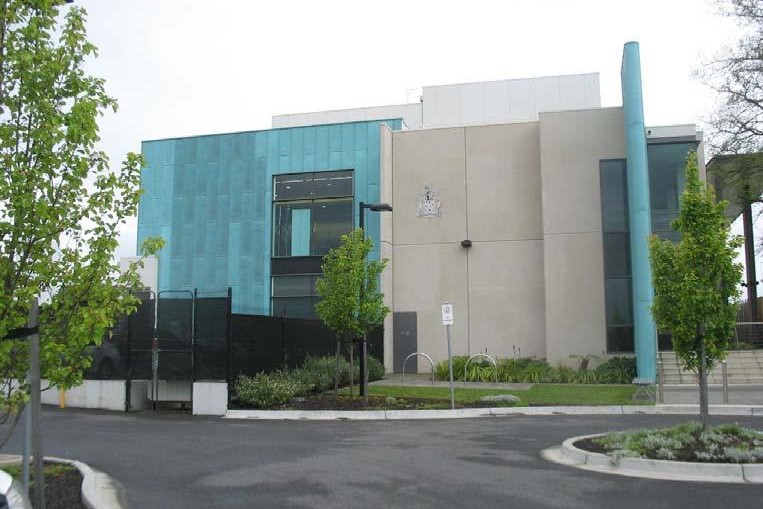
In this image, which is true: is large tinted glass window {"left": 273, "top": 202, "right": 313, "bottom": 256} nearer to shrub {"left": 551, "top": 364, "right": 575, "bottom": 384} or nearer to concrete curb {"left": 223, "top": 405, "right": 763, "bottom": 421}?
shrub {"left": 551, "top": 364, "right": 575, "bottom": 384}

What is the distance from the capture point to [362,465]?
9.59 meters

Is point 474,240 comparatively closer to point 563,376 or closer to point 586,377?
point 563,376

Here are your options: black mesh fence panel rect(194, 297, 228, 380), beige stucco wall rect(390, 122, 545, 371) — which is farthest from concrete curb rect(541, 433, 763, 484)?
beige stucco wall rect(390, 122, 545, 371)

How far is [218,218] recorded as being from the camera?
3078 cm

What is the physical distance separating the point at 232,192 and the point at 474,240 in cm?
1104

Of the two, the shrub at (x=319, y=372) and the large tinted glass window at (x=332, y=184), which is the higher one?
the large tinted glass window at (x=332, y=184)

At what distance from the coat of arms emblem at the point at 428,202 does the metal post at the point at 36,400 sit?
74.7ft

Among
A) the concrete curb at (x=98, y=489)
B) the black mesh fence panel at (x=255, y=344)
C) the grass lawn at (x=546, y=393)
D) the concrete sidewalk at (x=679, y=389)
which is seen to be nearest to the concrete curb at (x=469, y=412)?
the grass lawn at (x=546, y=393)

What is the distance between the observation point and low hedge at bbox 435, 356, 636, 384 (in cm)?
2306

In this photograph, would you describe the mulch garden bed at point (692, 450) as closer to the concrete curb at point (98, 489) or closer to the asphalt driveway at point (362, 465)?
the asphalt driveway at point (362, 465)

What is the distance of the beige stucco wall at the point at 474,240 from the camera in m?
27.2

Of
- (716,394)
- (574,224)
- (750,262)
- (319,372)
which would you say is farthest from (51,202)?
(750,262)

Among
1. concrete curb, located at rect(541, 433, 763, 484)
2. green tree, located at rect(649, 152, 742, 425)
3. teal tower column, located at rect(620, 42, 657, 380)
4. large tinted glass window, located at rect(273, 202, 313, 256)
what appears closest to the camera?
concrete curb, located at rect(541, 433, 763, 484)

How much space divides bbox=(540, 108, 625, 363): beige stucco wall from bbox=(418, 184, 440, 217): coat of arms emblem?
4468 millimetres
